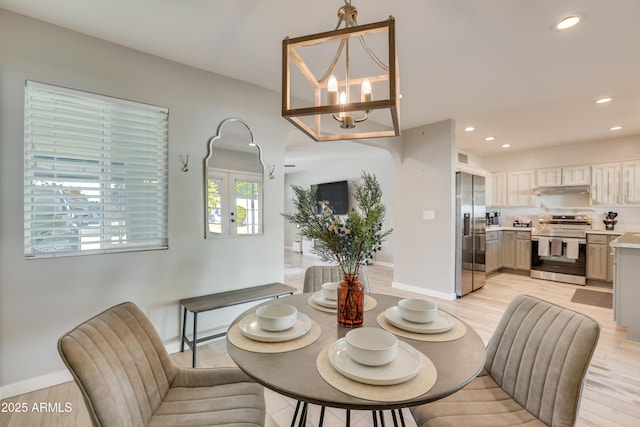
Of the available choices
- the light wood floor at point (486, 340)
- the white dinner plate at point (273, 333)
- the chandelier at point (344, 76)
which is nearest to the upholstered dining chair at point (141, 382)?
the white dinner plate at point (273, 333)

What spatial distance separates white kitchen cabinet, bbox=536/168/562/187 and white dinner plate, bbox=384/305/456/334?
18.8 ft

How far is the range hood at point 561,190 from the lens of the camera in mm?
5117

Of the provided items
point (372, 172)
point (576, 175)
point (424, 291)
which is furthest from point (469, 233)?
point (372, 172)

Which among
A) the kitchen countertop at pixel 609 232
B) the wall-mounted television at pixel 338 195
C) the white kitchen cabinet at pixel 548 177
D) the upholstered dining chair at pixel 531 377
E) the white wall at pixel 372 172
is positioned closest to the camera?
the upholstered dining chair at pixel 531 377

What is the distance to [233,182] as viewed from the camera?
9.22ft

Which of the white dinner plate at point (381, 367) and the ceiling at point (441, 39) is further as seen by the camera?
the ceiling at point (441, 39)

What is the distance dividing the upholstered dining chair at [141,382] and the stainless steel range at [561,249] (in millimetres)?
5857

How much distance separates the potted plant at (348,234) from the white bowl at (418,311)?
205 mm

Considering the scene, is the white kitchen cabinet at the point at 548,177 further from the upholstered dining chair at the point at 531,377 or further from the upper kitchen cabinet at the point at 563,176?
the upholstered dining chair at the point at 531,377

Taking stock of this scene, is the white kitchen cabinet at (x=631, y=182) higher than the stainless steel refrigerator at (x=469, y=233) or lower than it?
higher

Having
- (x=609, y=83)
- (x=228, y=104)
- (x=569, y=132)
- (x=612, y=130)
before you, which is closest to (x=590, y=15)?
(x=609, y=83)

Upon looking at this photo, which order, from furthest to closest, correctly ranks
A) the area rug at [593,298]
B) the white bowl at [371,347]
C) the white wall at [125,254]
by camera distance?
the area rug at [593,298], the white wall at [125,254], the white bowl at [371,347]

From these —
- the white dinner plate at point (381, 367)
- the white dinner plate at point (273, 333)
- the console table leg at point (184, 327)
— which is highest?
the white dinner plate at point (273, 333)

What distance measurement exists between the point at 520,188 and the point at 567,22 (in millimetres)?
4749
